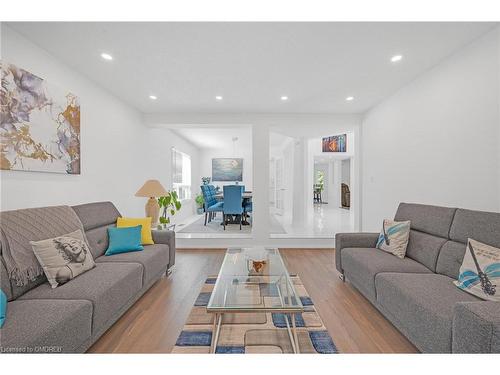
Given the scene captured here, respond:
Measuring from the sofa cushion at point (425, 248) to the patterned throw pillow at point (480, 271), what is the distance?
362 mm

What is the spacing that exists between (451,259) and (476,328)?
102cm

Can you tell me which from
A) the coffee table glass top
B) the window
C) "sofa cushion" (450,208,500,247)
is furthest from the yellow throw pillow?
the window

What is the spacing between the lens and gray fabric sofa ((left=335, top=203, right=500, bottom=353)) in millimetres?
1199

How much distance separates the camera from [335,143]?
8938mm

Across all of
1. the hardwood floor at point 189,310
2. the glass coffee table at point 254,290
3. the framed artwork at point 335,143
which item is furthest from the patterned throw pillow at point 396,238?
the framed artwork at point 335,143

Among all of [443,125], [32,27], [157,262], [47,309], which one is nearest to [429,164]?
[443,125]

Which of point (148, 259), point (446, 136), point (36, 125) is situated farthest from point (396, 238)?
point (36, 125)

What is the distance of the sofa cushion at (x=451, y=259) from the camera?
6.28ft

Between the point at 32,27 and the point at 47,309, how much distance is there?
228 cm

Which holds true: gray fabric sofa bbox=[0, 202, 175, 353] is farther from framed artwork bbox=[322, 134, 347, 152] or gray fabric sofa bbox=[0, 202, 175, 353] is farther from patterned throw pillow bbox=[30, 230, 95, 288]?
framed artwork bbox=[322, 134, 347, 152]

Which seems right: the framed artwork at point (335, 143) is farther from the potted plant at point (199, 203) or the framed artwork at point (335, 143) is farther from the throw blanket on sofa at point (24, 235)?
the throw blanket on sofa at point (24, 235)

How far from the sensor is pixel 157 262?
8.63ft

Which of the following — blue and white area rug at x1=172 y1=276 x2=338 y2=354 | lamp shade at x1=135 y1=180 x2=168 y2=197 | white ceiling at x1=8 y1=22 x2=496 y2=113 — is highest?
white ceiling at x1=8 y1=22 x2=496 y2=113

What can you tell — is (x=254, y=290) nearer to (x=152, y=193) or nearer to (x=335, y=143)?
(x=152, y=193)
